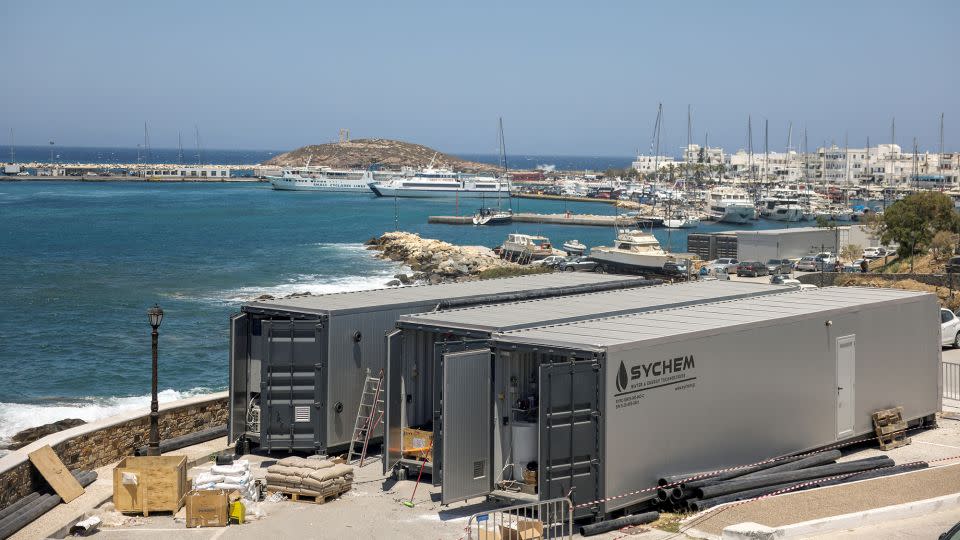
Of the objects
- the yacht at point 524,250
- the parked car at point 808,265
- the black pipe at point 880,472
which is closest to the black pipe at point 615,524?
the black pipe at point 880,472

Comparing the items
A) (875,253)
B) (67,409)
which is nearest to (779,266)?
(875,253)

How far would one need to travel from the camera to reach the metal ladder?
15625 mm

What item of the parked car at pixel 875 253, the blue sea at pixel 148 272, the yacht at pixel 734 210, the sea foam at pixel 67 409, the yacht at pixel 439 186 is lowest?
the sea foam at pixel 67 409

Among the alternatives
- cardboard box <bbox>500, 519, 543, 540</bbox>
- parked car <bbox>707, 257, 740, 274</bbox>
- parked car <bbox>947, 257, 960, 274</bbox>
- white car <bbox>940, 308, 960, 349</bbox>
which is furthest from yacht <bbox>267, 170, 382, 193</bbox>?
cardboard box <bbox>500, 519, 543, 540</bbox>

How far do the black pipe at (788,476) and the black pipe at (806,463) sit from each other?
16cm

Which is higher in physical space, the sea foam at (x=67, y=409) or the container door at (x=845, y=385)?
the container door at (x=845, y=385)

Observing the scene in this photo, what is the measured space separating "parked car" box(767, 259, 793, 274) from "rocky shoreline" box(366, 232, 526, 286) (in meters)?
11.8

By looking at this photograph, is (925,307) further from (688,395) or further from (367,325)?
(367,325)

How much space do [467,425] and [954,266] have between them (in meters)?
29.6

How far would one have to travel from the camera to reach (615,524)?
12766 mm

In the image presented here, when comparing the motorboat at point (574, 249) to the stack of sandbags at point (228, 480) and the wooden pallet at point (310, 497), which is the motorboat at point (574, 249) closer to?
the wooden pallet at point (310, 497)

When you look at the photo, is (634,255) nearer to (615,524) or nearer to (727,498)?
(727,498)

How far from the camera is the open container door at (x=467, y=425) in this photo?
13.2 m

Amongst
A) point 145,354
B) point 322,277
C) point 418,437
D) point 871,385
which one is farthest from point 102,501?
point 322,277
